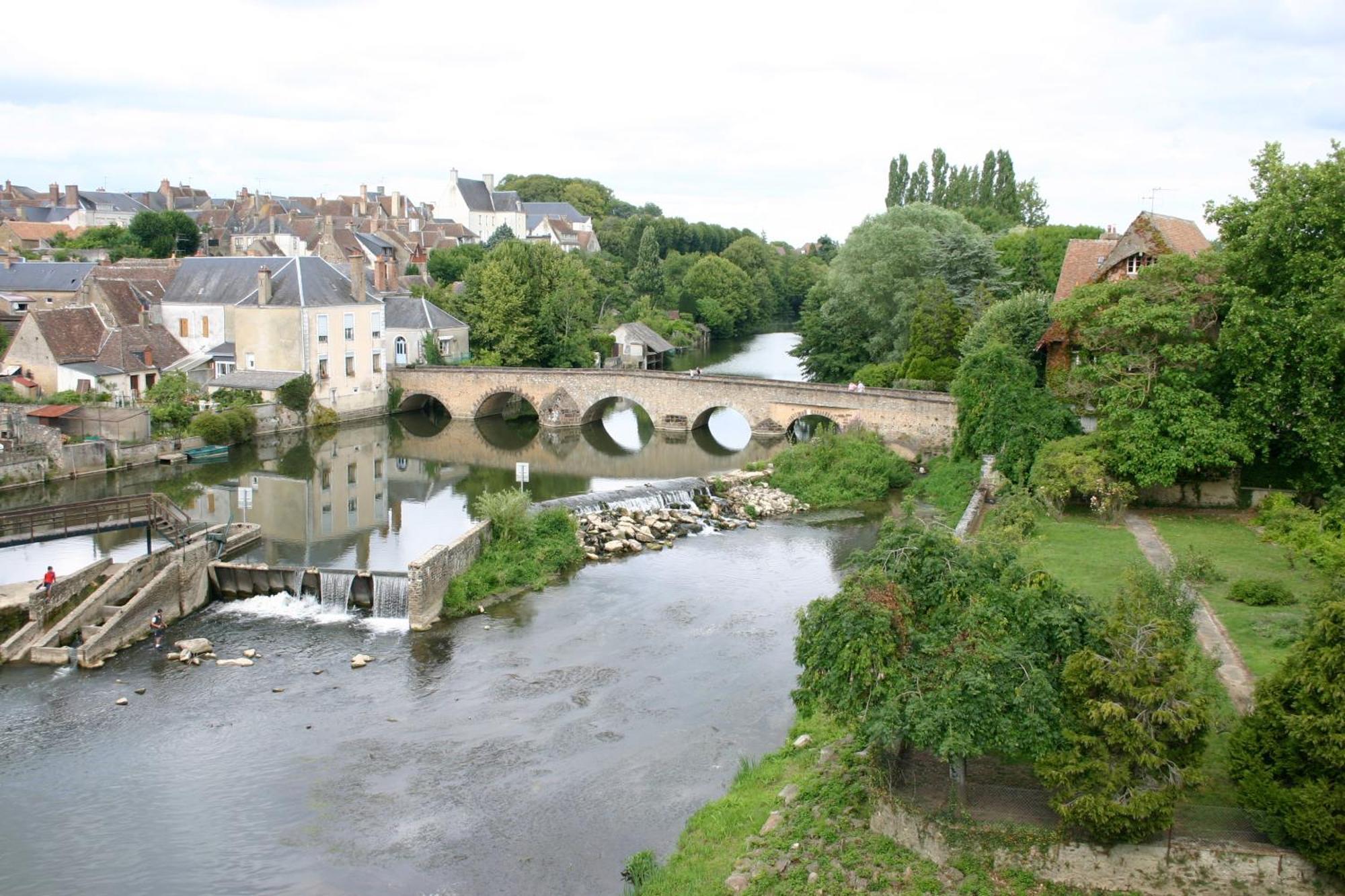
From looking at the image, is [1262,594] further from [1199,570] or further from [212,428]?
[212,428]

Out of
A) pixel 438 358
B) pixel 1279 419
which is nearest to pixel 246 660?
pixel 1279 419

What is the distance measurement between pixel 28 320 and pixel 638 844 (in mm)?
40457

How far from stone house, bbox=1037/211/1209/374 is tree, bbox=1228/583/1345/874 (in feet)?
65.3

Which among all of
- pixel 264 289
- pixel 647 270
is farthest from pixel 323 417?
pixel 647 270

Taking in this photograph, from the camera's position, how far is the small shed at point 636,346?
64.5 metres

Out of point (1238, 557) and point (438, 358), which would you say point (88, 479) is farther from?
point (1238, 557)

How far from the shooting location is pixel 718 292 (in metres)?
85.1

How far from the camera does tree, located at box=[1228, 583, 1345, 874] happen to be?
11.3 m

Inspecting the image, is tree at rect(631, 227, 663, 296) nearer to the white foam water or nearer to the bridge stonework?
the bridge stonework

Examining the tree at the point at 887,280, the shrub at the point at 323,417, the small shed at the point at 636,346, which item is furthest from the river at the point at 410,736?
the small shed at the point at 636,346

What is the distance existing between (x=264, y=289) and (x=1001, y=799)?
137 ft

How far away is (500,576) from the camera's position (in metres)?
25.4

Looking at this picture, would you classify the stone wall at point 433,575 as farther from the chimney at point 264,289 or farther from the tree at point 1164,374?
the chimney at point 264,289

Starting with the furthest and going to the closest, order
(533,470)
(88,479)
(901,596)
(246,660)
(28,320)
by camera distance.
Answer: (28,320) → (533,470) → (88,479) → (246,660) → (901,596)
